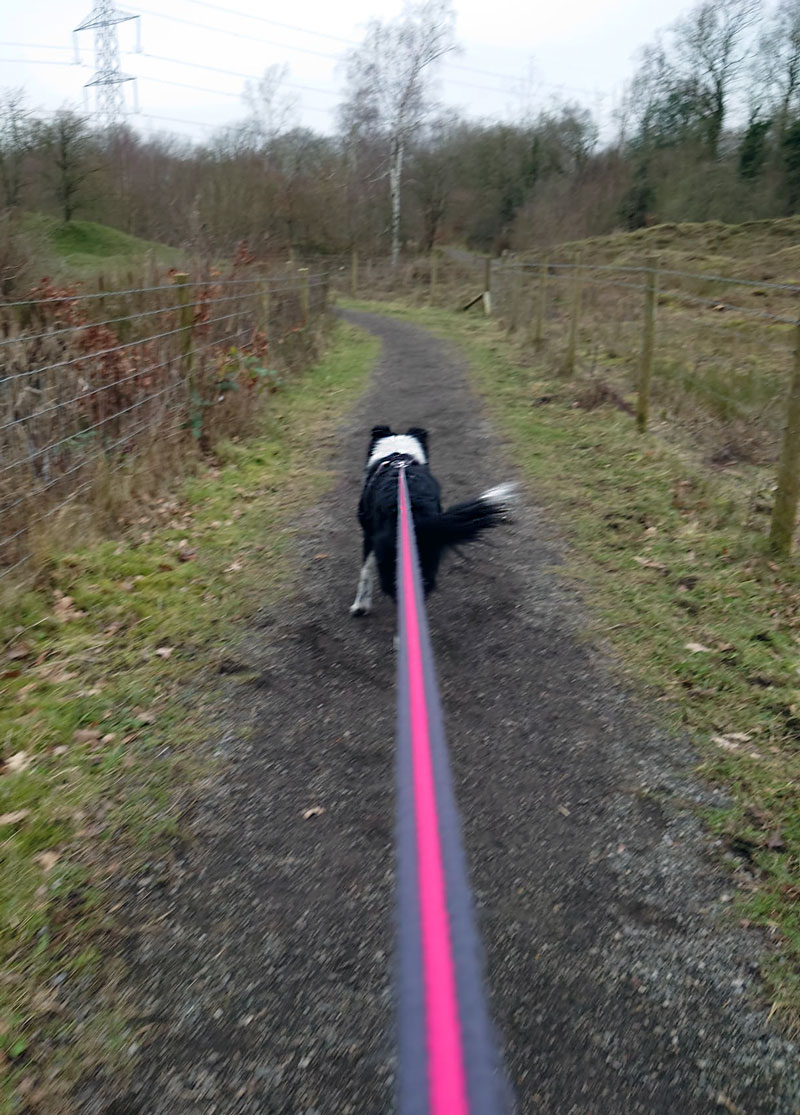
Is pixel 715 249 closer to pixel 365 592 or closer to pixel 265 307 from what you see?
pixel 265 307

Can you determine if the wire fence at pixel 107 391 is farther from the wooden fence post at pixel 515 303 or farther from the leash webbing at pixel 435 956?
the wooden fence post at pixel 515 303

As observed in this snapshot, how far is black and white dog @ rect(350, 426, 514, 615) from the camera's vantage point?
3445 mm

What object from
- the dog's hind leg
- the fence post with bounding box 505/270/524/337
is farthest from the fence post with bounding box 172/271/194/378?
the fence post with bounding box 505/270/524/337

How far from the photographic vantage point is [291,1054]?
6.38ft

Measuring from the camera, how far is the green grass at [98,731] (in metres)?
2.11

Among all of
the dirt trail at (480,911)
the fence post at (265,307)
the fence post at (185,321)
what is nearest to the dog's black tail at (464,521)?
the dirt trail at (480,911)

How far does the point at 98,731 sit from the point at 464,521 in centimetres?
186

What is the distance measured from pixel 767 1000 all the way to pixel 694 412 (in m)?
7.43

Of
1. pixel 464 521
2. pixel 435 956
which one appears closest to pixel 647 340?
pixel 464 521

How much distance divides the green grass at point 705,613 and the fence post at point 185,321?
332 centimetres

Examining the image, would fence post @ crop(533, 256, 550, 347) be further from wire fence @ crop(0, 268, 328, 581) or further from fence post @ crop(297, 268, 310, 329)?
wire fence @ crop(0, 268, 328, 581)

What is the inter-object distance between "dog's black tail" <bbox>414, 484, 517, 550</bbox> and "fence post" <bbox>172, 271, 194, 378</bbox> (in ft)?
15.0

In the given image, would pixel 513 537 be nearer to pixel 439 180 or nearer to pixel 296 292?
pixel 296 292

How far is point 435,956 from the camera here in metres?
1.03
